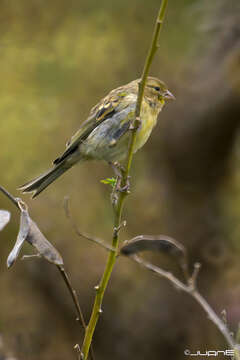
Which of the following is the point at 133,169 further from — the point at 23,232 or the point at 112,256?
the point at 23,232

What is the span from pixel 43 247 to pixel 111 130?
1835mm

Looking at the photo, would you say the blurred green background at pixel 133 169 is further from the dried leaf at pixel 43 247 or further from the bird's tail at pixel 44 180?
the dried leaf at pixel 43 247

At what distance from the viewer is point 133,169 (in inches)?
252

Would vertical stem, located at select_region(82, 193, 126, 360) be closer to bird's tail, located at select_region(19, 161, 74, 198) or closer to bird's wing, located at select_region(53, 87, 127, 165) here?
bird's tail, located at select_region(19, 161, 74, 198)

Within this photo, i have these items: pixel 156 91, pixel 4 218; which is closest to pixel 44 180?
pixel 156 91

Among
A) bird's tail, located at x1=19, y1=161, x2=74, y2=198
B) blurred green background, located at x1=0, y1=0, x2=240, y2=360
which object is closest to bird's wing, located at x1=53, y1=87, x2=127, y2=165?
bird's tail, located at x1=19, y1=161, x2=74, y2=198

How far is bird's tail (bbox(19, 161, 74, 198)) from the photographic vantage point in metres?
2.59

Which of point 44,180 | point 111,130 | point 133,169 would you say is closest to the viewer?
point 44,180

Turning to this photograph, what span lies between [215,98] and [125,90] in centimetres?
254

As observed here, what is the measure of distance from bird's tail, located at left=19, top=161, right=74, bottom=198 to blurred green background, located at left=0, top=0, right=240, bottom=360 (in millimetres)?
2148

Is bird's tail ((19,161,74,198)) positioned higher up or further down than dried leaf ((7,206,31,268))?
further down

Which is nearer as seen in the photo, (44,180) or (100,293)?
(100,293)

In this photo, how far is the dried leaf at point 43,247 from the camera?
4.10ft

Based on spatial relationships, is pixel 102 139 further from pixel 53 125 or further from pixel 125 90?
pixel 53 125
